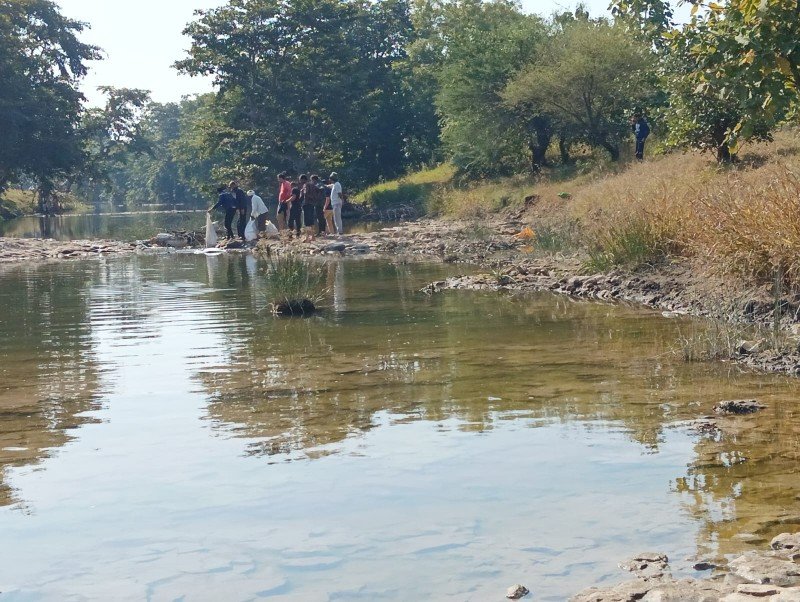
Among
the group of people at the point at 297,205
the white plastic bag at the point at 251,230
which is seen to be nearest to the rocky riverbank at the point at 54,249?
the group of people at the point at 297,205

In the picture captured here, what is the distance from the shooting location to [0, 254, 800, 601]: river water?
18.3ft

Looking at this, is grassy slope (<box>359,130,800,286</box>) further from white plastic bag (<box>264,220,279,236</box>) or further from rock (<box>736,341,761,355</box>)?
white plastic bag (<box>264,220,279,236</box>)

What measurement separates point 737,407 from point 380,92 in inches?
1758

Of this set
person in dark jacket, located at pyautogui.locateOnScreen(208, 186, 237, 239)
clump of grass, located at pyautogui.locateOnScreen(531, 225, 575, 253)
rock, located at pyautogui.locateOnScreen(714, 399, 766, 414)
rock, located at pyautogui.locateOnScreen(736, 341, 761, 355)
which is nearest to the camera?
rock, located at pyautogui.locateOnScreen(714, 399, 766, 414)

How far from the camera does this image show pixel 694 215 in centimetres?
A: 1580

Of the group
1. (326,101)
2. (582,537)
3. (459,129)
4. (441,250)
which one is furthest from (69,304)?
(326,101)

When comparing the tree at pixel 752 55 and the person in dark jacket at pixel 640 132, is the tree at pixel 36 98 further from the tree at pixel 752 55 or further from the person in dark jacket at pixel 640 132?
the tree at pixel 752 55

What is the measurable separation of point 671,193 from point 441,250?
38.1 ft

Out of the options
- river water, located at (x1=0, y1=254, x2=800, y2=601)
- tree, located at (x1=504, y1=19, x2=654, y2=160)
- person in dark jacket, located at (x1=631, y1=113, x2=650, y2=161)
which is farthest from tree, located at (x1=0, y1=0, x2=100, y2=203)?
river water, located at (x1=0, y1=254, x2=800, y2=601)

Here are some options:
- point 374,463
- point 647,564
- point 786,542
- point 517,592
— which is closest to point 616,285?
point 374,463

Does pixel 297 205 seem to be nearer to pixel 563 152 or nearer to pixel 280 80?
pixel 563 152

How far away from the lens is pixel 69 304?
18953 mm

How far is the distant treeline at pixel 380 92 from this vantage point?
36875 mm

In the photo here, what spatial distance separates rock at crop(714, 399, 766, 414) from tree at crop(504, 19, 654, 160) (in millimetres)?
28692
